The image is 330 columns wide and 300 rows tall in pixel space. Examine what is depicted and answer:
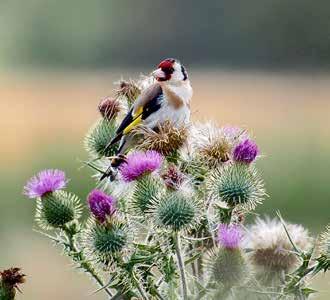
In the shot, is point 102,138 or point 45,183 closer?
point 45,183

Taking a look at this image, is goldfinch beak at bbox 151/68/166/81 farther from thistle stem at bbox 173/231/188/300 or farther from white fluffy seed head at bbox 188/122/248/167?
thistle stem at bbox 173/231/188/300

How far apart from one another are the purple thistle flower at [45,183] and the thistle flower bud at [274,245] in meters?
0.51

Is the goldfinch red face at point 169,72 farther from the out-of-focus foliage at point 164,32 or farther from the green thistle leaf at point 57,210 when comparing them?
the out-of-focus foliage at point 164,32

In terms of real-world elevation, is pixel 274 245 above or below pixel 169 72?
below

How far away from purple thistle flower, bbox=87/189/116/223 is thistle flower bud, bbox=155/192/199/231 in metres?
0.12

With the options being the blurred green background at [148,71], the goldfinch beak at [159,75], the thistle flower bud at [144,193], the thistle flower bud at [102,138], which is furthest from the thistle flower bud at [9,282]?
the blurred green background at [148,71]

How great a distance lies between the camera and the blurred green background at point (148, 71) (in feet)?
38.9

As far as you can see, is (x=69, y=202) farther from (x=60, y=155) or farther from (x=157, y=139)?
(x=60, y=155)

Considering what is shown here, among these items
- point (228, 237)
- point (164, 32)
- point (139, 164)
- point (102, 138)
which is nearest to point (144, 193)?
point (139, 164)

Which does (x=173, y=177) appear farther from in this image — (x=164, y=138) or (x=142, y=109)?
(x=142, y=109)

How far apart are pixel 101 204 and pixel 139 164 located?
0.15 m

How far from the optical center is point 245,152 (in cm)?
314

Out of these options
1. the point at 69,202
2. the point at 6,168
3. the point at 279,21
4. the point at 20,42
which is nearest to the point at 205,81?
the point at 6,168

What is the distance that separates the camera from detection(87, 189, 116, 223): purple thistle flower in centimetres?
298
